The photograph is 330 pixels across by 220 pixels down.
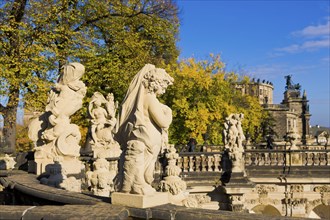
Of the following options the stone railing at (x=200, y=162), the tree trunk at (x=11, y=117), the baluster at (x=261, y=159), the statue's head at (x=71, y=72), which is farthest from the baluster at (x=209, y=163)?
the tree trunk at (x=11, y=117)

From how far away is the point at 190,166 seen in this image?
1444 centimetres

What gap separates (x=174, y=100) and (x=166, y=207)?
79.5 feet

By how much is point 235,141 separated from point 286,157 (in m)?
2.46

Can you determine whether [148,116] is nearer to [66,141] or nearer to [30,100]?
[66,141]

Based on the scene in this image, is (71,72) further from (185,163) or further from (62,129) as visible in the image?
(185,163)

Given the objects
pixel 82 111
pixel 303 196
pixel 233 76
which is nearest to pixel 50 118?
pixel 303 196

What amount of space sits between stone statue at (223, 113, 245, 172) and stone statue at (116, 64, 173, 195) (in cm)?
939

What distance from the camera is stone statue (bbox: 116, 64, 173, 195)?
4.57 m

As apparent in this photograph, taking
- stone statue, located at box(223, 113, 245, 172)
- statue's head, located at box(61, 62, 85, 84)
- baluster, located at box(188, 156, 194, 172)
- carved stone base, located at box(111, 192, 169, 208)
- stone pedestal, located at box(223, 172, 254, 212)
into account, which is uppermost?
statue's head, located at box(61, 62, 85, 84)

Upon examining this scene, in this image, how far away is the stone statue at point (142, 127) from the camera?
4.57m

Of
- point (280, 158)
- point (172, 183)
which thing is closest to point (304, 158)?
point (280, 158)

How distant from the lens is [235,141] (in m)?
14.1

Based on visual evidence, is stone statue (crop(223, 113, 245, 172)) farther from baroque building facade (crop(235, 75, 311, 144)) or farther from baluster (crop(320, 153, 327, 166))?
baroque building facade (crop(235, 75, 311, 144))

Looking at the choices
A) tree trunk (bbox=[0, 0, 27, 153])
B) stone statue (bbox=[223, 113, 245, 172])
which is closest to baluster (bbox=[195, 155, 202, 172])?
stone statue (bbox=[223, 113, 245, 172])
